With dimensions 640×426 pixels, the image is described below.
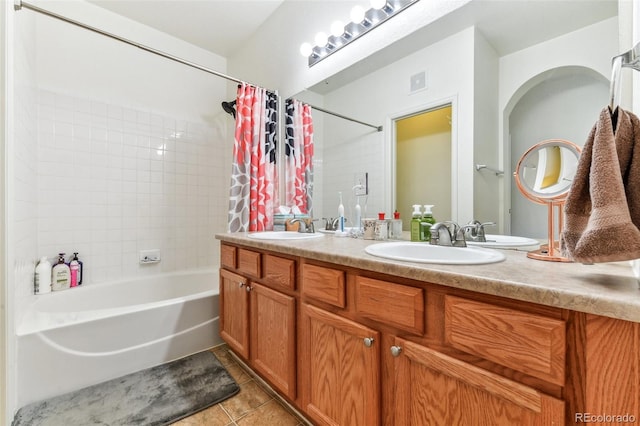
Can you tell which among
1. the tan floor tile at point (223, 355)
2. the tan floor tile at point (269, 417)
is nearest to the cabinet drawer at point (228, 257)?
the tan floor tile at point (223, 355)

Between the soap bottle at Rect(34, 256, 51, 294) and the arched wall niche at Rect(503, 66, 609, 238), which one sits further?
the soap bottle at Rect(34, 256, 51, 294)

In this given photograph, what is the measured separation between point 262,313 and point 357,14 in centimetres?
176

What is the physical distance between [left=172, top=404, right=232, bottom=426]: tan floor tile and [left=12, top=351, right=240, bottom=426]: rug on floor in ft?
0.07

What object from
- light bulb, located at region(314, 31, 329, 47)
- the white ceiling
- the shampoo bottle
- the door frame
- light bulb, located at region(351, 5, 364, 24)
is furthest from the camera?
the white ceiling

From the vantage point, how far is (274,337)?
1.23 meters

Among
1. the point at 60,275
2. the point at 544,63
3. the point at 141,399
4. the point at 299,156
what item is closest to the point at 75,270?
the point at 60,275

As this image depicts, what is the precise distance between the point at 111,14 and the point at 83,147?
1.12 metres

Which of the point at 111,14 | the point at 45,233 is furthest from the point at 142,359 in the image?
the point at 111,14

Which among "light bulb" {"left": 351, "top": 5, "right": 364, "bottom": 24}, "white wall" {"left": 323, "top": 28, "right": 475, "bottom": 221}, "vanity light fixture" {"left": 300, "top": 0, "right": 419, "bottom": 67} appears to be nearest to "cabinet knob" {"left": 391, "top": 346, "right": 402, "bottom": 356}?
"white wall" {"left": 323, "top": 28, "right": 475, "bottom": 221}

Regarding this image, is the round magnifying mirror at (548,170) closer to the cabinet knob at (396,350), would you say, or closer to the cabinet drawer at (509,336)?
the cabinet drawer at (509,336)

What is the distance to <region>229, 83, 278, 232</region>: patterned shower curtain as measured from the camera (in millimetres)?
1970

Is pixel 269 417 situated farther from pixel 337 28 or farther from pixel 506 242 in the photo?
pixel 337 28

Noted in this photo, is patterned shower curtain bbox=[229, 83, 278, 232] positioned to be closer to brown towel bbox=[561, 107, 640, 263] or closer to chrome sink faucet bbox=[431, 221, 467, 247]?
chrome sink faucet bbox=[431, 221, 467, 247]

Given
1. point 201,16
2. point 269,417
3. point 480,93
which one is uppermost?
point 201,16
